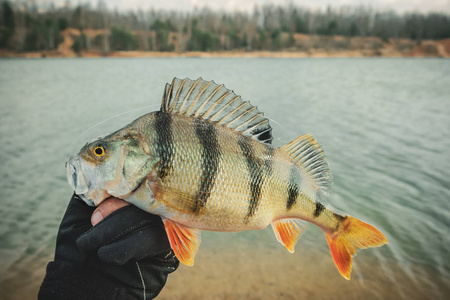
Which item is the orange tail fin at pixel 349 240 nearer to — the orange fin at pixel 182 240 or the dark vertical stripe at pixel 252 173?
the dark vertical stripe at pixel 252 173

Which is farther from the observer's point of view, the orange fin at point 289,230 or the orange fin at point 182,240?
the orange fin at point 289,230

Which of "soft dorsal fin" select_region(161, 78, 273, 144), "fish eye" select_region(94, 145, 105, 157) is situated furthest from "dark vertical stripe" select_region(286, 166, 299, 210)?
"fish eye" select_region(94, 145, 105, 157)

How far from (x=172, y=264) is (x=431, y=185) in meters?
7.12

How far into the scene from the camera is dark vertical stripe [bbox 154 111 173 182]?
1.46m

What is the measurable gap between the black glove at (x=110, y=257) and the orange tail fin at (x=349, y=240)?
850 millimetres

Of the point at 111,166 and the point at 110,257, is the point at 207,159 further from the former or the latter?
the point at 110,257

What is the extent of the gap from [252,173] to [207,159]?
0.22 meters

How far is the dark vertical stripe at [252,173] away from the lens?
1.53 meters

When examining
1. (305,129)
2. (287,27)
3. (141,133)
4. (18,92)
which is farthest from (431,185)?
(287,27)

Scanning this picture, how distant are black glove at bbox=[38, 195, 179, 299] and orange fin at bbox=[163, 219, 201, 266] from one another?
197 mm

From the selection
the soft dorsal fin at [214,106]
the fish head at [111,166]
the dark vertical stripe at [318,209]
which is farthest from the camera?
the dark vertical stripe at [318,209]

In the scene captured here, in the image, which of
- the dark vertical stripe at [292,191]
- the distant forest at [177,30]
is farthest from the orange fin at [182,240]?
the distant forest at [177,30]

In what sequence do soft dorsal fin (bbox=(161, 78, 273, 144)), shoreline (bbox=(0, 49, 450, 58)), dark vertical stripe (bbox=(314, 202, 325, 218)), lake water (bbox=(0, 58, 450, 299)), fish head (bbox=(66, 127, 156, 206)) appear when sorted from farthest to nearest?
shoreline (bbox=(0, 49, 450, 58))
lake water (bbox=(0, 58, 450, 299))
dark vertical stripe (bbox=(314, 202, 325, 218))
soft dorsal fin (bbox=(161, 78, 273, 144))
fish head (bbox=(66, 127, 156, 206))

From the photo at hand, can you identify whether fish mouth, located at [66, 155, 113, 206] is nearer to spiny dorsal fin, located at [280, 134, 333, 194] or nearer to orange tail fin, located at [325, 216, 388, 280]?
spiny dorsal fin, located at [280, 134, 333, 194]
